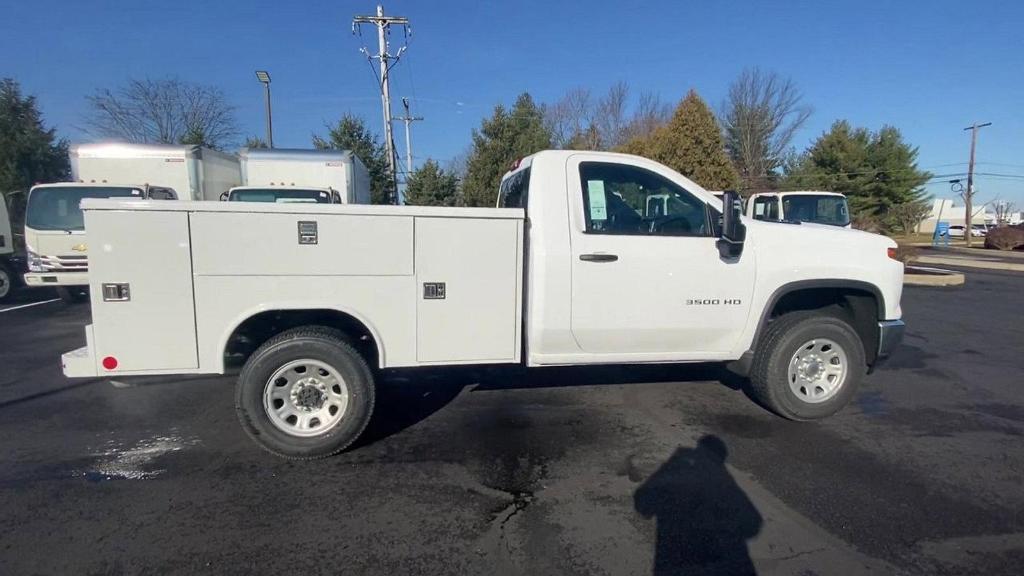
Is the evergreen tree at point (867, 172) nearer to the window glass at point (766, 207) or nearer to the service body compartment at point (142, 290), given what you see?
the window glass at point (766, 207)

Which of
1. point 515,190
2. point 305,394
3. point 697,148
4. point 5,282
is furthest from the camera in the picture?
point 697,148

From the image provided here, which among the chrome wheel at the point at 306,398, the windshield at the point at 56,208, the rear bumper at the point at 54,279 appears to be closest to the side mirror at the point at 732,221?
the chrome wheel at the point at 306,398

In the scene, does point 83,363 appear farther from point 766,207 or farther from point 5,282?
point 766,207

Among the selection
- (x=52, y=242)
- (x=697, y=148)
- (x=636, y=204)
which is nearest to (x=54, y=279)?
(x=52, y=242)

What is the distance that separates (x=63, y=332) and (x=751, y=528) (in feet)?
32.9

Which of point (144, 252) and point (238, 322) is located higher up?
point (144, 252)

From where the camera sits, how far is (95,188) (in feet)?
36.1

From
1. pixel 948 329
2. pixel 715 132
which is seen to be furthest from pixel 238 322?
pixel 715 132

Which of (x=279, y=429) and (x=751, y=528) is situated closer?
(x=751, y=528)

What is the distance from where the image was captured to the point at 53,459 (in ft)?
14.1

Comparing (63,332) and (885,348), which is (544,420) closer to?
(885,348)

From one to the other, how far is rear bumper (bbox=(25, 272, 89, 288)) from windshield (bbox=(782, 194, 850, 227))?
49.2ft

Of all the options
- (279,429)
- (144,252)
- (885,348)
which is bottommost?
(279,429)

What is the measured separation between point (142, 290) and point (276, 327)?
91 centimetres
